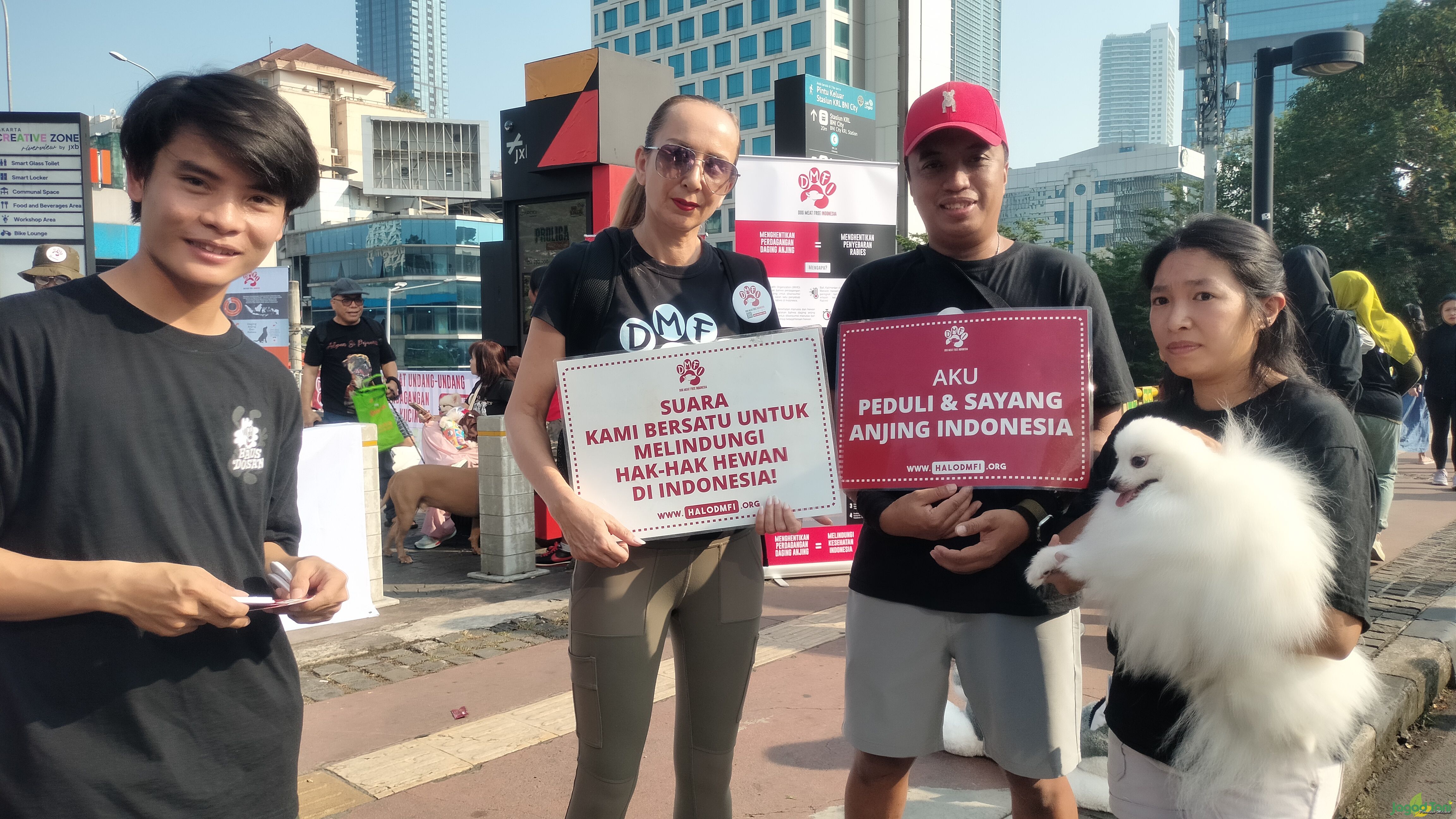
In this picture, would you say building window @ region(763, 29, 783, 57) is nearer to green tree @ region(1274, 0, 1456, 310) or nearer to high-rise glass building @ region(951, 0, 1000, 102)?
high-rise glass building @ region(951, 0, 1000, 102)

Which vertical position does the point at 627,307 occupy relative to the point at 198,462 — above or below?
above

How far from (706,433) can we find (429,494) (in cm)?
581

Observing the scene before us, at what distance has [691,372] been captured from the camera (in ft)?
7.36

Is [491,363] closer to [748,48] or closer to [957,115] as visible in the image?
[957,115]

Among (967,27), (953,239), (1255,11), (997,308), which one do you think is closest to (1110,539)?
(997,308)

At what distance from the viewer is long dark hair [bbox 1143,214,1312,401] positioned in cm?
187

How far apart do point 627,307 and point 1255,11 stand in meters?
200

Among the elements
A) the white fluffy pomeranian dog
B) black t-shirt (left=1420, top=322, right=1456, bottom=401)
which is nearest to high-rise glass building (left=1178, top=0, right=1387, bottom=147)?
black t-shirt (left=1420, top=322, right=1456, bottom=401)

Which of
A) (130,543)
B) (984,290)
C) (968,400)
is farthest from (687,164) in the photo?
(130,543)

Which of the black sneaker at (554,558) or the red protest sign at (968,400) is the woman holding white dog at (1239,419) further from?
the black sneaker at (554,558)

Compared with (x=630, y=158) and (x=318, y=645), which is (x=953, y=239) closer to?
(x=318, y=645)

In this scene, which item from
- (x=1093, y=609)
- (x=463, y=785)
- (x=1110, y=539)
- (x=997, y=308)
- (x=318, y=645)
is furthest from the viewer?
(x=318, y=645)

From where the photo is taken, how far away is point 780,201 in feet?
22.2

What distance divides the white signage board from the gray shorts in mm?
7422
